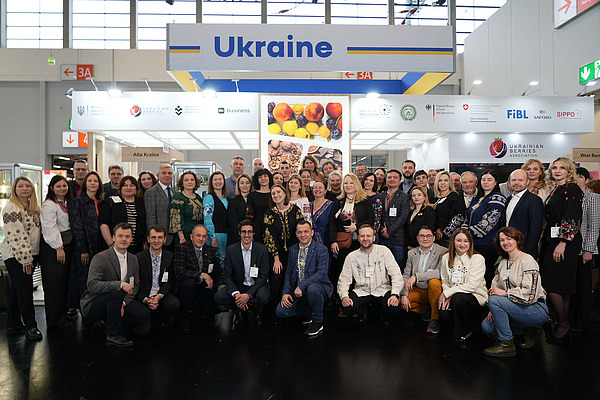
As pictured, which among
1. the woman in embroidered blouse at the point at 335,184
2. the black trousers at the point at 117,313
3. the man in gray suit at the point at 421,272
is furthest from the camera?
the woman in embroidered blouse at the point at 335,184

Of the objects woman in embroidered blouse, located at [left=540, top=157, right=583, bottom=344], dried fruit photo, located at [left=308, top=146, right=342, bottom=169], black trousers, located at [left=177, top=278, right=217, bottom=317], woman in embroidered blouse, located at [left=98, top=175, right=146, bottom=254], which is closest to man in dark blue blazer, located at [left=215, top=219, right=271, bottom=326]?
black trousers, located at [left=177, top=278, right=217, bottom=317]

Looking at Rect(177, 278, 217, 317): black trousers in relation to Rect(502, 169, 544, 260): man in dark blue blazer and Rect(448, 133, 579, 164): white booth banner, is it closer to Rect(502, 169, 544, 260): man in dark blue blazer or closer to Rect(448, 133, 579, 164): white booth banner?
Rect(502, 169, 544, 260): man in dark blue blazer

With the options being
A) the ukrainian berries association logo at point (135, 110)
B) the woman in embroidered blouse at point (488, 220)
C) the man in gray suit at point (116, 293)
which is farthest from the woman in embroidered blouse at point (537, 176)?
the ukrainian berries association logo at point (135, 110)

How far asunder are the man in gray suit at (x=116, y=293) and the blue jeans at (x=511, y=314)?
2.79 metres

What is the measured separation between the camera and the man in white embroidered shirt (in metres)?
3.94

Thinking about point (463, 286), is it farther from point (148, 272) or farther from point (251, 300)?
point (148, 272)

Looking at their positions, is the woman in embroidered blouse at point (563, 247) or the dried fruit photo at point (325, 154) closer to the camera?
the woman in embroidered blouse at point (563, 247)

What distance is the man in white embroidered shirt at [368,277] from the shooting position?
3.94 m

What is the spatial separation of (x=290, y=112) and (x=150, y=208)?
4185mm

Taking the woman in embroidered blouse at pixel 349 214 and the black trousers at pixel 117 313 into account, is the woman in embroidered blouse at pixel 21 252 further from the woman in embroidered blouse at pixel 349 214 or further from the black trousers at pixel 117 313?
the woman in embroidered blouse at pixel 349 214

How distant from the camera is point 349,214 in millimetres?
4285

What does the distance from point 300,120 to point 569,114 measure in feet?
17.7

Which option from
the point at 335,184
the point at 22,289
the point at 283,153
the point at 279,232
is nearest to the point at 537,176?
the point at 335,184

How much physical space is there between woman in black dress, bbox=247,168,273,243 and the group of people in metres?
0.02
